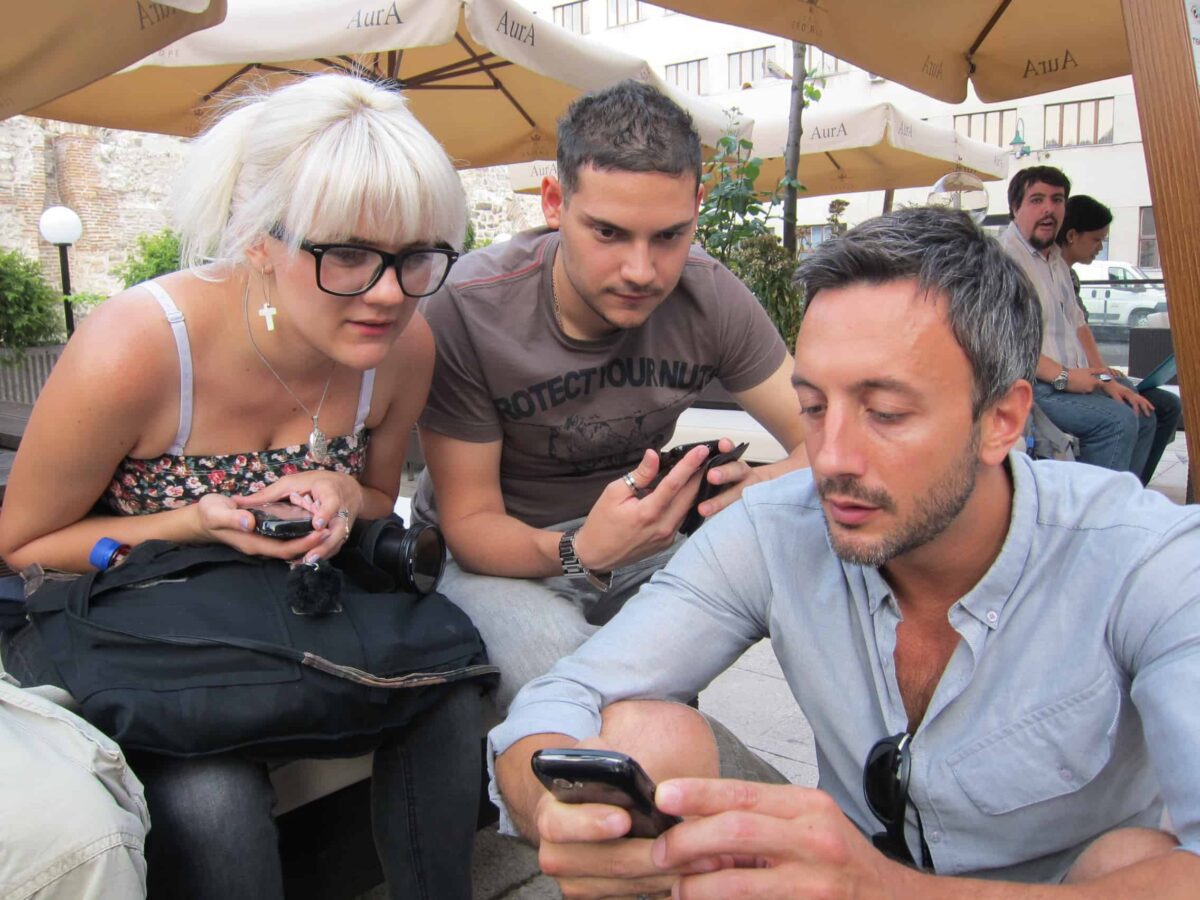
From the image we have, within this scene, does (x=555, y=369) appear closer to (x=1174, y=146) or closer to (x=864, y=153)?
(x=1174, y=146)

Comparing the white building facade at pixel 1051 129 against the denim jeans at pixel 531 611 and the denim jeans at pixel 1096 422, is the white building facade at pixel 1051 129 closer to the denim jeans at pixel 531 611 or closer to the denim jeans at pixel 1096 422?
the denim jeans at pixel 1096 422

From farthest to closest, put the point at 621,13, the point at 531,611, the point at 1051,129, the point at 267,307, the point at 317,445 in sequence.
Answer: the point at 621,13
the point at 1051,129
the point at 531,611
the point at 317,445
the point at 267,307

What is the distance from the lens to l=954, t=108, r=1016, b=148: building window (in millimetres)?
34688

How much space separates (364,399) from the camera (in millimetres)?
2268

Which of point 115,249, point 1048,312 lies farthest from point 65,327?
point 1048,312

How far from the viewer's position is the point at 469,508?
2.51 metres

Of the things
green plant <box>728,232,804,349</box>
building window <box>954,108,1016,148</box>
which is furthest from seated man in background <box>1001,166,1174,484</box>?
building window <box>954,108,1016,148</box>

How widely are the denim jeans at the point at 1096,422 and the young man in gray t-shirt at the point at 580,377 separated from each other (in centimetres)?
315

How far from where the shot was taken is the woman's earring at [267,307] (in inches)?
80.9

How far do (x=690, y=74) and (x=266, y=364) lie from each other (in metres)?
43.0

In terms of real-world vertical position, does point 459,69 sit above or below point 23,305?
above

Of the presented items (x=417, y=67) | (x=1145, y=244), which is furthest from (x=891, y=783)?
(x=1145, y=244)

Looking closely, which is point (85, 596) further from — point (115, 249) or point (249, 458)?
point (115, 249)

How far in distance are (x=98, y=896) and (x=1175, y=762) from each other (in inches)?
55.6
